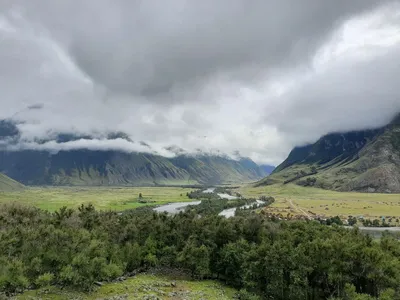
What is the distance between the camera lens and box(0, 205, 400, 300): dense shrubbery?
72000 mm

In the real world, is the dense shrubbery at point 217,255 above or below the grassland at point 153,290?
above

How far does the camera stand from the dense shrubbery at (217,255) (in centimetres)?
7200

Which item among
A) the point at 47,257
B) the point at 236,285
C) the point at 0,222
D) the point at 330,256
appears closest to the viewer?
the point at 330,256

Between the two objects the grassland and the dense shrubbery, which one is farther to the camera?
the grassland

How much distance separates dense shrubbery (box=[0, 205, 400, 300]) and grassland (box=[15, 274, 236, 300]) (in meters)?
3.00

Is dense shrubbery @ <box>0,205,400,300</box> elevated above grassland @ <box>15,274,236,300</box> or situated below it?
above

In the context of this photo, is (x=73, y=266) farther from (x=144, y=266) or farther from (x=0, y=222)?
(x=0, y=222)

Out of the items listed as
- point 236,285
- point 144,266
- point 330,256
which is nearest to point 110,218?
point 144,266

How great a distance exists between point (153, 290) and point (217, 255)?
28.3 metres

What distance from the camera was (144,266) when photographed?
106 metres

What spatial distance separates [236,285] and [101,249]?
135 feet

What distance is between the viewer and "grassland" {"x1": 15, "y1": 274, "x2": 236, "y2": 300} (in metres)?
74.4

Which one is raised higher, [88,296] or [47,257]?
[47,257]

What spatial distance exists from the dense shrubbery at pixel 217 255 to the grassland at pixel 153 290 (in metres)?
3.00
